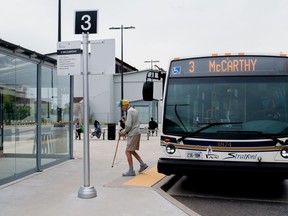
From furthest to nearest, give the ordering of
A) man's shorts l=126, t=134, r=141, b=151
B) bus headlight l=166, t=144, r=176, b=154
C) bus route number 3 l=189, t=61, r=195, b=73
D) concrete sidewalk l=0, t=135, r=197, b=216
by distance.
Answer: man's shorts l=126, t=134, r=141, b=151
bus route number 3 l=189, t=61, r=195, b=73
bus headlight l=166, t=144, r=176, b=154
concrete sidewalk l=0, t=135, r=197, b=216

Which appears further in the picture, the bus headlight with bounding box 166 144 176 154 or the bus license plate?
the bus headlight with bounding box 166 144 176 154

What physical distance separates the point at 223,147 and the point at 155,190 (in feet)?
4.97

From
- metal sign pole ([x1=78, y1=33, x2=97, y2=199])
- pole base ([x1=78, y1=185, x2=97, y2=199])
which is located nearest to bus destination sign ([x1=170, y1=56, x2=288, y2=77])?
metal sign pole ([x1=78, y1=33, x2=97, y2=199])

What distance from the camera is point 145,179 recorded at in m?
7.99

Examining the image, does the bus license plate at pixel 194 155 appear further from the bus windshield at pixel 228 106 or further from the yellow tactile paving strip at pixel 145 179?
the yellow tactile paving strip at pixel 145 179

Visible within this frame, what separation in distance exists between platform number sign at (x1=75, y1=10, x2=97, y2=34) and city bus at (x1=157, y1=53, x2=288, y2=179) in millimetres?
1910

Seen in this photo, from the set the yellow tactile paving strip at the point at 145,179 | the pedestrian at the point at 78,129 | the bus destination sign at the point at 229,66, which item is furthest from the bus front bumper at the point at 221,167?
the pedestrian at the point at 78,129

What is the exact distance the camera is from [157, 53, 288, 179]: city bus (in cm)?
636

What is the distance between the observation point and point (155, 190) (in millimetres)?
6895

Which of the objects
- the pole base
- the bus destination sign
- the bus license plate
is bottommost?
the pole base

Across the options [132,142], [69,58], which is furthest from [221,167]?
[69,58]

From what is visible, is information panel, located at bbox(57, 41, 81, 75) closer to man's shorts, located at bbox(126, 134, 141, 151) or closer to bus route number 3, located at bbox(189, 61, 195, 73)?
bus route number 3, located at bbox(189, 61, 195, 73)

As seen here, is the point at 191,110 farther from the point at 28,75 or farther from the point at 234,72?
the point at 28,75

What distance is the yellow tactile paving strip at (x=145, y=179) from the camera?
7516mm
